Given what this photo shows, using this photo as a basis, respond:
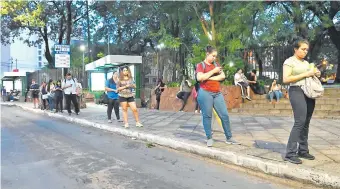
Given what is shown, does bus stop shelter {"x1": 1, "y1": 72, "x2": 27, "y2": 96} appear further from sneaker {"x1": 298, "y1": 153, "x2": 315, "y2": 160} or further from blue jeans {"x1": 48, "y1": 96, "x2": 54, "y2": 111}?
sneaker {"x1": 298, "y1": 153, "x2": 315, "y2": 160}

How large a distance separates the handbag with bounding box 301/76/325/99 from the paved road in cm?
128

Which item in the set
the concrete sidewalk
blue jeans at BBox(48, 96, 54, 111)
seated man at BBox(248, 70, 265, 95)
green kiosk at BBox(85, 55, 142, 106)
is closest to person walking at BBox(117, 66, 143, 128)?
the concrete sidewalk

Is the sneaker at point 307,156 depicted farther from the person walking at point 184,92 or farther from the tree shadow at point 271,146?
the person walking at point 184,92

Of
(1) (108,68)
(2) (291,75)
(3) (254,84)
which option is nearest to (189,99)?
(3) (254,84)

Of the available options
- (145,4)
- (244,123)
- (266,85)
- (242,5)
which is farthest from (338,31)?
(244,123)

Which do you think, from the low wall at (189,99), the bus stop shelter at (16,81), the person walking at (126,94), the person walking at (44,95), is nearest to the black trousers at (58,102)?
the person walking at (44,95)

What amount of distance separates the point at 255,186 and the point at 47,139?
5.43 meters

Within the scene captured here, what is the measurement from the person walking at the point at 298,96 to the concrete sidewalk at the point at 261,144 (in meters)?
0.26

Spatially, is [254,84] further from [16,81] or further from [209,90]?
[16,81]

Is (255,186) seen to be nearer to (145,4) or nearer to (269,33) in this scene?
(269,33)

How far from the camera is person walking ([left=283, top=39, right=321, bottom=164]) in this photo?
4.56m

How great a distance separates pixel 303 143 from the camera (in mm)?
4805

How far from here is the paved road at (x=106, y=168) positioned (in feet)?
14.4

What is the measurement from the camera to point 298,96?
458cm
